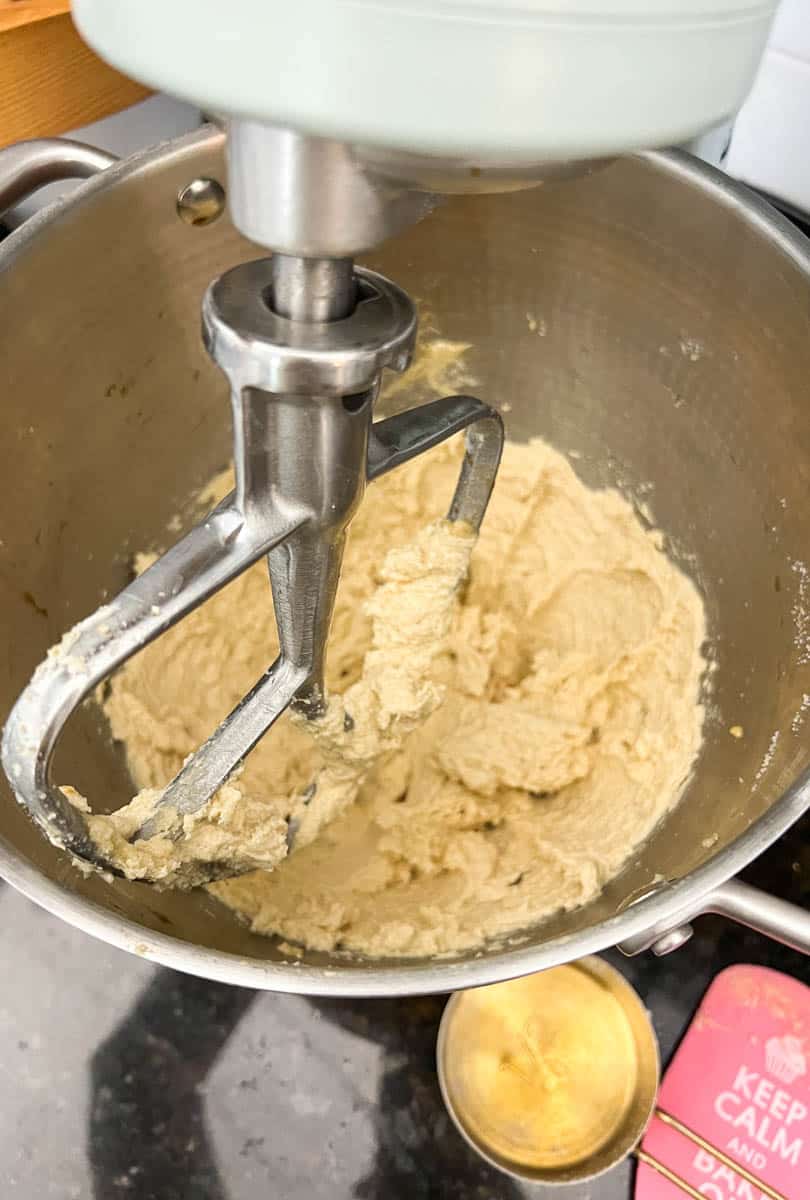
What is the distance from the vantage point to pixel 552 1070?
2.24 feet

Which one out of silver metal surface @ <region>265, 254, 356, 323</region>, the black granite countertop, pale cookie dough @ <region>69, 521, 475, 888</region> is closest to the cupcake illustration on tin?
the black granite countertop

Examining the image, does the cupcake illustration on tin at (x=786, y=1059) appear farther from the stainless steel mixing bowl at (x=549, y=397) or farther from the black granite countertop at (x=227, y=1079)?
the stainless steel mixing bowl at (x=549, y=397)

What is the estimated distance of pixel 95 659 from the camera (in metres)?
0.36

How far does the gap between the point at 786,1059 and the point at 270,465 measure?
0.66 metres

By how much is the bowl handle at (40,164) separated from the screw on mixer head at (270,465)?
375 mm

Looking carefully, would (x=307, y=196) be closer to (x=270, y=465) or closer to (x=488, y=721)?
(x=270, y=465)

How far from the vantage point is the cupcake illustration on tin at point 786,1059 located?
2.28 ft

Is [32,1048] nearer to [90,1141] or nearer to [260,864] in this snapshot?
[90,1141]

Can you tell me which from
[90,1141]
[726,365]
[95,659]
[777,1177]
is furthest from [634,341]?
[90,1141]

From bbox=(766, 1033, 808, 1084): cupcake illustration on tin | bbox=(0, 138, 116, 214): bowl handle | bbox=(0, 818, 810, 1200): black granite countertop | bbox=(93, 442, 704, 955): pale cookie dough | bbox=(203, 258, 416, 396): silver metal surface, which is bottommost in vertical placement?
bbox=(0, 818, 810, 1200): black granite countertop

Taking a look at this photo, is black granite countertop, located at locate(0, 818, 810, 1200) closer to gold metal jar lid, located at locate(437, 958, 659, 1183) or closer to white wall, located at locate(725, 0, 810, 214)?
gold metal jar lid, located at locate(437, 958, 659, 1183)

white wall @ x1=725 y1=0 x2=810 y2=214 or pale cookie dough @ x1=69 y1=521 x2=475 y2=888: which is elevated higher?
white wall @ x1=725 y1=0 x2=810 y2=214

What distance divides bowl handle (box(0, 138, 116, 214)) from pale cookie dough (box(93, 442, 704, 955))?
11.4 inches

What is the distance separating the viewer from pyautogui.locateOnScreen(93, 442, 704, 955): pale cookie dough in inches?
25.6
